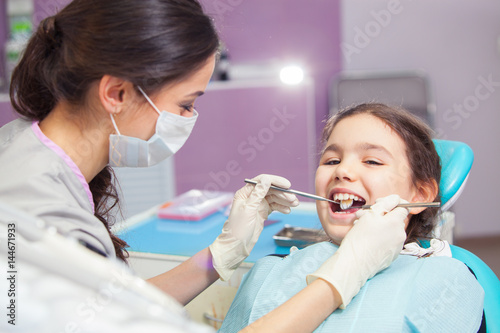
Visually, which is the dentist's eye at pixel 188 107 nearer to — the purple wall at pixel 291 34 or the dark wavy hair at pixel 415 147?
the dark wavy hair at pixel 415 147

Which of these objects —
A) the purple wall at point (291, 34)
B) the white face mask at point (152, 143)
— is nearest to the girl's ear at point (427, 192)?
the white face mask at point (152, 143)

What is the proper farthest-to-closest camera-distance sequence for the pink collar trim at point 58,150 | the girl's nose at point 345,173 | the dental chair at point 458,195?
the girl's nose at point 345,173 → the dental chair at point 458,195 → the pink collar trim at point 58,150

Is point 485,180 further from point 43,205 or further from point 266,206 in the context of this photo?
point 43,205

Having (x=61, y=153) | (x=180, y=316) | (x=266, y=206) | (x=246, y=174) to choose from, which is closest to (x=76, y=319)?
(x=180, y=316)

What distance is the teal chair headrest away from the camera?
1.44 metres

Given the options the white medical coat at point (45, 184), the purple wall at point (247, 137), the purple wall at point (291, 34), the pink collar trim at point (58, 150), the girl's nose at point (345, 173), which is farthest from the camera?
the purple wall at point (291, 34)

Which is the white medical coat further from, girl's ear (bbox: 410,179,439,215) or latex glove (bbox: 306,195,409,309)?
girl's ear (bbox: 410,179,439,215)

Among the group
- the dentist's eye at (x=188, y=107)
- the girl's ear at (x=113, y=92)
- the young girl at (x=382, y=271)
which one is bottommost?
the young girl at (x=382, y=271)

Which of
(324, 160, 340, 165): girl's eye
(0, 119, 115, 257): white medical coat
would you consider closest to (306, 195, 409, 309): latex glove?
(324, 160, 340, 165): girl's eye

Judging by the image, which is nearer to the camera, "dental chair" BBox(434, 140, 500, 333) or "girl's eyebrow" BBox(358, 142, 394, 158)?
"dental chair" BBox(434, 140, 500, 333)

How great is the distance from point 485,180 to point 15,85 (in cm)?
299

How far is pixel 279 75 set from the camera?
3395mm

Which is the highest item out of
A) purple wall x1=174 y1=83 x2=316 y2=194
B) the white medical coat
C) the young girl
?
the white medical coat

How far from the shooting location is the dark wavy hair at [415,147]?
1364 millimetres
